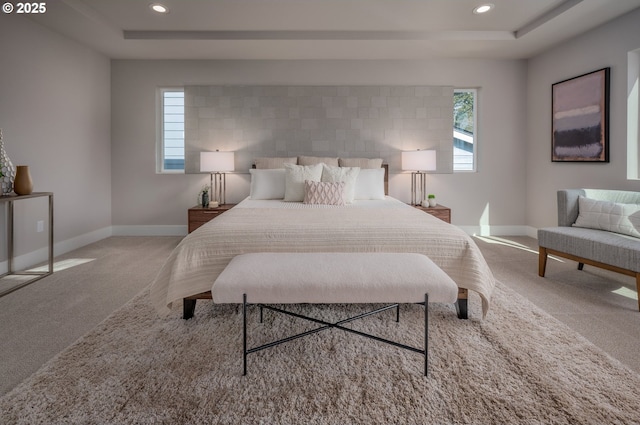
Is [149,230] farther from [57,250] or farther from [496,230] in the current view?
[496,230]

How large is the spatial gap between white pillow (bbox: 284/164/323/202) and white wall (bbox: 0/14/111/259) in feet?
8.53

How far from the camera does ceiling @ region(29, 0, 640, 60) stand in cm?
346

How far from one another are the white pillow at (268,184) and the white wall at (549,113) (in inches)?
137

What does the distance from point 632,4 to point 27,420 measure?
17.1 feet

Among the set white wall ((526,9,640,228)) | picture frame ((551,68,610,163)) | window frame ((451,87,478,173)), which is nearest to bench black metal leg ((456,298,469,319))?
white wall ((526,9,640,228))

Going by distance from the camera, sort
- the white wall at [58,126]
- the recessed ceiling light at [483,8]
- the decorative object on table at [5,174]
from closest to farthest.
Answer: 1. the decorative object on table at [5,174]
2. the white wall at [58,126]
3. the recessed ceiling light at [483,8]

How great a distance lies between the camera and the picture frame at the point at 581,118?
3.72 meters

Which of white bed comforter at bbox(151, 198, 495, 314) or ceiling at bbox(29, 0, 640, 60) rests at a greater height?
ceiling at bbox(29, 0, 640, 60)

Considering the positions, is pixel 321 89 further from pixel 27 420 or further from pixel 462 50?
pixel 27 420

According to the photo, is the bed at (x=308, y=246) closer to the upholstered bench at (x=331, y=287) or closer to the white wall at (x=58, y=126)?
the upholstered bench at (x=331, y=287)

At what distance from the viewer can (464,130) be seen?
5.25m

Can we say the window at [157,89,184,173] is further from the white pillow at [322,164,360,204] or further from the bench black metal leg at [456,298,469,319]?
the bench black metal leg at [456,298,469,319]

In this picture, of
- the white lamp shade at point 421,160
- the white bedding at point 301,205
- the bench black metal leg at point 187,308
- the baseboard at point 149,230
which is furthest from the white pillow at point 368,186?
the baseboard at point 149,230

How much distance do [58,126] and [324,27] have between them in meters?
3.21
